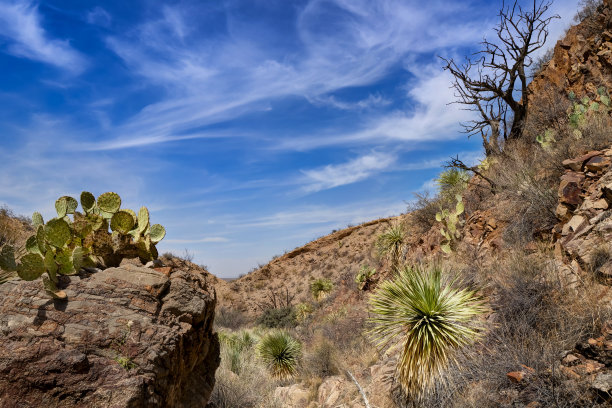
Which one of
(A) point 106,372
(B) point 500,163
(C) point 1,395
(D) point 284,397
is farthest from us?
(B) point 500,163

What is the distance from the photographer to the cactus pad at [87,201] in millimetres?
4281

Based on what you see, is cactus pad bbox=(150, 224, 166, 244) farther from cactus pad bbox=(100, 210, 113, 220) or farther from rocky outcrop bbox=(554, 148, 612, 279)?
rocky outcrop bbox=(554, 148, 612, 279)

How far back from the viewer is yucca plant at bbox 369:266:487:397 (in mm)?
5430

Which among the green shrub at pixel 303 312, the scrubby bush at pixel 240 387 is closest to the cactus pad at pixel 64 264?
the scrubby bush at pixel 240 387

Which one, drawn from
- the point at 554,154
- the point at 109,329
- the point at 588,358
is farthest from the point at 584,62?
the point at 109,329

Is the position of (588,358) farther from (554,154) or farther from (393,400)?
(554,154)

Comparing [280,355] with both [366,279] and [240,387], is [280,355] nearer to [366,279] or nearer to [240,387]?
[240,387]

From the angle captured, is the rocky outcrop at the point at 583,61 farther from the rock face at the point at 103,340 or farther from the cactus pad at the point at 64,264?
the cactus pad at the point at 64,264

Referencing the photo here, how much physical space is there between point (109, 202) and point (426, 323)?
4638 mm

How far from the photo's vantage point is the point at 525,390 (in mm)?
4617

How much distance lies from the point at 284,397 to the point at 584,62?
45.2 feet

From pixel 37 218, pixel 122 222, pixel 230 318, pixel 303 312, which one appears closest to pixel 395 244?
pixel 303 312

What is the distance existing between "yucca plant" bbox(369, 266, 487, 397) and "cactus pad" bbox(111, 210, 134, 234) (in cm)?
370

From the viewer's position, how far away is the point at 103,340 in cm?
318
